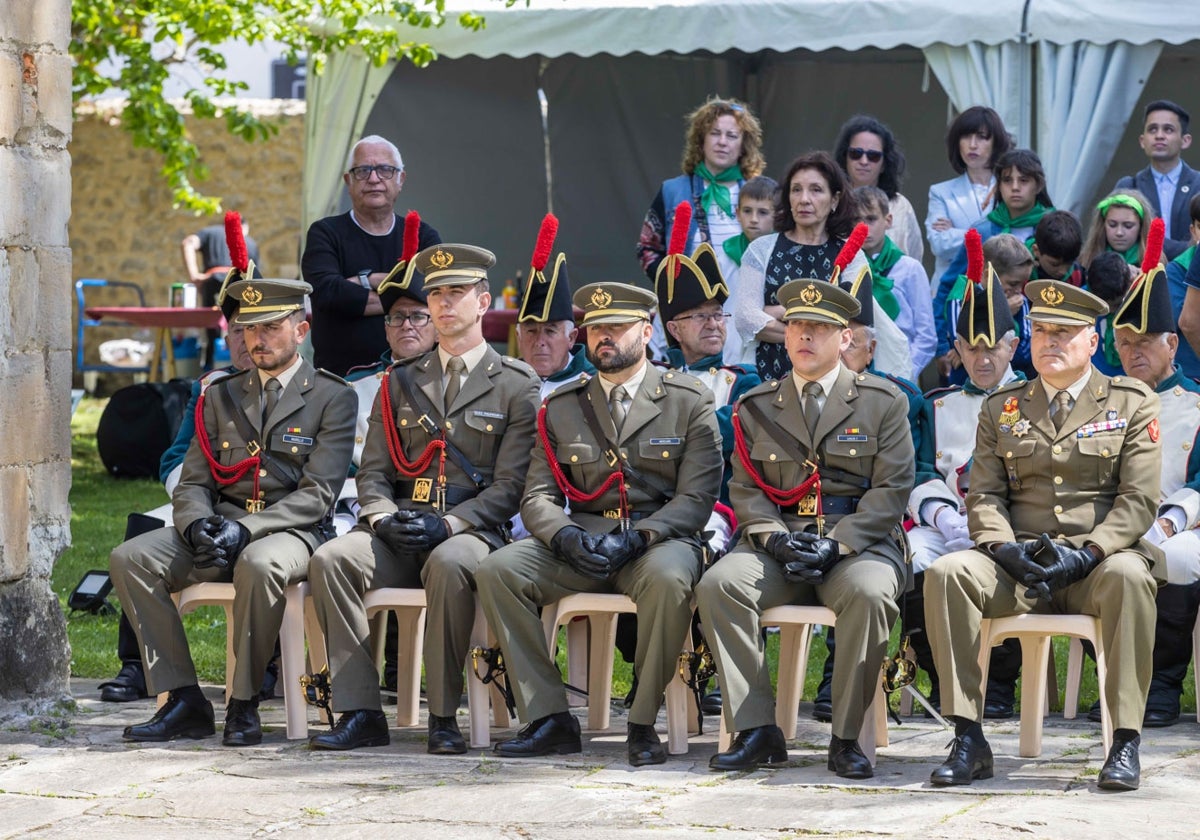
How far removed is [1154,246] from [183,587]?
3302 millimetres

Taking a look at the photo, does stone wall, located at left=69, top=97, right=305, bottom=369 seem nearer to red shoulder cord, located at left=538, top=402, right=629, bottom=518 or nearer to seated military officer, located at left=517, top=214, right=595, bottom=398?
seated military officer, located at left=517, top=214, right=595, bottom=398

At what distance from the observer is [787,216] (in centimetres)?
708

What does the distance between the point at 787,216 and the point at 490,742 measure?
2533mm

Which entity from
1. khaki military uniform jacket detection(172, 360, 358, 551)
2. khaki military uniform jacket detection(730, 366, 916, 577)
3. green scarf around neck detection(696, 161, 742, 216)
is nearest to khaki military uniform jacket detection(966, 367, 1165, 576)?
A: khaki military uniform jacket detection(730, 366, 916, 577)

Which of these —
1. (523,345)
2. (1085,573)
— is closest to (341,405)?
(523,345)

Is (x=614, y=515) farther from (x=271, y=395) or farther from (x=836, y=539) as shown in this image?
(x=271, y=395)

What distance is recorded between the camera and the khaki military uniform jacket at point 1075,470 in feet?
17.3

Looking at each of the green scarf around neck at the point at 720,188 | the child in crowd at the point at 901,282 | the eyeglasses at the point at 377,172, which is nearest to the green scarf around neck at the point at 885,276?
the child in crowd at the point at 901,282

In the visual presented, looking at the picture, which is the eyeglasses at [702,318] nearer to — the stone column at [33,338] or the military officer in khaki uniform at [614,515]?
the military officer in khaki uniform at [614,515]

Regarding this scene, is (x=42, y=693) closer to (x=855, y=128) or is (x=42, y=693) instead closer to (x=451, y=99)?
(x=855, y=128)

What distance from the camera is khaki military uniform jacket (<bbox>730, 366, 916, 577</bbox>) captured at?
549 cm

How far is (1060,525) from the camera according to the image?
5383 mm

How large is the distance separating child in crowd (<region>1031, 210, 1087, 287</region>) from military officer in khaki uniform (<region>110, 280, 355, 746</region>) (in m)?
3.11

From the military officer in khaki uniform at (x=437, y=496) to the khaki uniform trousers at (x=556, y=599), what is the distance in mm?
132
